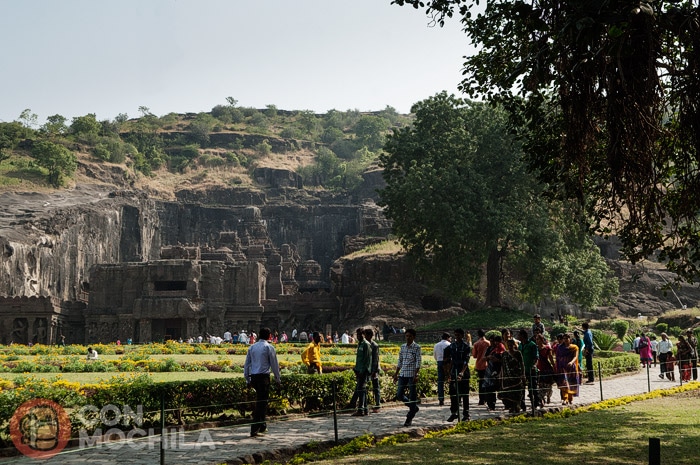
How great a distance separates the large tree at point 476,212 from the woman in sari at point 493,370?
2418 cm

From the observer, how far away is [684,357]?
2047cm

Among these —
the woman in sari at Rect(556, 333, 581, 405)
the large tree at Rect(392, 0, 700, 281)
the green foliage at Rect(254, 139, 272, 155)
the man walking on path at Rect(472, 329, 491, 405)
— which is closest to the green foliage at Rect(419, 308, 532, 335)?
the woman in sari at Rect(556, 333, 581, 405)

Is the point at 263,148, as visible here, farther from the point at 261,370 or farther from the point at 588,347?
the point at 261,370

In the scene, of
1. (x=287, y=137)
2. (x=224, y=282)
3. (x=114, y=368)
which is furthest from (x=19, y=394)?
(x=287, y=137)

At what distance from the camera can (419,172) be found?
4044 cm

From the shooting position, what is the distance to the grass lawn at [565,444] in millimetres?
9336

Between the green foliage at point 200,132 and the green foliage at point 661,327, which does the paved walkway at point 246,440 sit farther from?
the green foliage at point 200,132

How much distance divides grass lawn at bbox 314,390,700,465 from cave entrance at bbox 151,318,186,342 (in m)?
41.3

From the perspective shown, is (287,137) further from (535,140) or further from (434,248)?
(535,140)

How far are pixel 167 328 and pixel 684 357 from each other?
38386 millimetres

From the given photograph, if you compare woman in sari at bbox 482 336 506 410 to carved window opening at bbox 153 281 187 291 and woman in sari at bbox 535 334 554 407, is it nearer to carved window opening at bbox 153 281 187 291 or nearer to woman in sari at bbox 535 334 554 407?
woman in sari at bbox 535 334 554 407

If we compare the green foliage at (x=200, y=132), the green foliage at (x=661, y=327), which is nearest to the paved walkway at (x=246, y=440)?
the green foliage at (x=661, y=327)

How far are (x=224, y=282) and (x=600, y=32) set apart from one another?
47.2 m

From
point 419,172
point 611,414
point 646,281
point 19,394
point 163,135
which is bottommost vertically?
point 611,414
